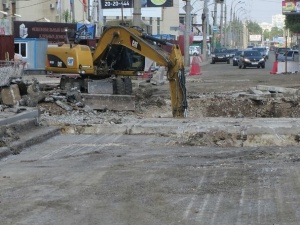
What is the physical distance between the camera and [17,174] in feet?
33.7

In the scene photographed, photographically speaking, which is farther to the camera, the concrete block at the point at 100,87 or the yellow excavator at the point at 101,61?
the concrete block at the point at 100,87

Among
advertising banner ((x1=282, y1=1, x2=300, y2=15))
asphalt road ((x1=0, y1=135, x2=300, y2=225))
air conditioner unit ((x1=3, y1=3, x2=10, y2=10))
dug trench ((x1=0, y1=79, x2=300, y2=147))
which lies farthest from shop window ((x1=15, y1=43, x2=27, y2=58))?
asphalt road ((x1=0, y1=135, x2=300, y2=225))

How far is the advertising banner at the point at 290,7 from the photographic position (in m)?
78.6

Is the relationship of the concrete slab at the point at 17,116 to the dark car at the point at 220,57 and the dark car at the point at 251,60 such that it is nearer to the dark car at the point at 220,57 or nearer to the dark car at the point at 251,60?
the dark car at the point at 251,60

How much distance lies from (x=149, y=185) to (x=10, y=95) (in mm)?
12677

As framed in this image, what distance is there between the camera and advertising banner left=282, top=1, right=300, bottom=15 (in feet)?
258

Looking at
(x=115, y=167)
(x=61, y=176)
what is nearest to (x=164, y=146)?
(x=115, y=167)

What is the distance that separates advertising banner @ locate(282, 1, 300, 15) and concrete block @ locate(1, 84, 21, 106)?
198 ft

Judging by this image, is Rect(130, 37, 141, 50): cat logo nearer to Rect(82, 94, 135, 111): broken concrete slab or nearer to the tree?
Rect(82, 94, 135, 111): broken concrete slab

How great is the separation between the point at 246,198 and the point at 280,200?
0.40 metres

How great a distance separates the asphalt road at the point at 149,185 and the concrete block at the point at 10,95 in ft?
25.8

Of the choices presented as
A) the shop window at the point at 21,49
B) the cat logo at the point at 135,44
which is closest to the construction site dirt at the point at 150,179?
the cat logo at the point at 135,44

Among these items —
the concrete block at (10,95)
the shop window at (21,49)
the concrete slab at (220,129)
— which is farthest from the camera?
the shop window at (21,49)

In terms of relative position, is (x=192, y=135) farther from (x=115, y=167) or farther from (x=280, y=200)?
(x=280, y=200)
